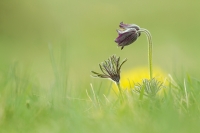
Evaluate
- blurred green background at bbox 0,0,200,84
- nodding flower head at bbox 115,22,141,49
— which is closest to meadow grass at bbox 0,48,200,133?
nodding flower head at bbox 115,22,141,49

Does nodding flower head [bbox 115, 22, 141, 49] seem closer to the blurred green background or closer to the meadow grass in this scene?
the meadow grass

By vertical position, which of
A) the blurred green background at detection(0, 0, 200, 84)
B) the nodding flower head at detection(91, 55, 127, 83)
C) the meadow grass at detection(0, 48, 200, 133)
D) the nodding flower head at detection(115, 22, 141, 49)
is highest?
the blurred green background at detection(0, 0, 200, 84)

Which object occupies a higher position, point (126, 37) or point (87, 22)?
point (87, 22)

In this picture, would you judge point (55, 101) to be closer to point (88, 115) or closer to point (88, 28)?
point (88, 115)

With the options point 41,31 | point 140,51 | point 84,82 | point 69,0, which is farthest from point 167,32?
point 84,82

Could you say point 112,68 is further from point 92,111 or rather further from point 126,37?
point 92,111

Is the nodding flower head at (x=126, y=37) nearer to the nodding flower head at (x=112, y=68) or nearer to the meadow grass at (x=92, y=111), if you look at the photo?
the nodding flower head at (x=112, y=68)

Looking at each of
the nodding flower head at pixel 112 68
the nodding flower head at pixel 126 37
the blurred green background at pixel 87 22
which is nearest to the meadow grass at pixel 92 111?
the nodding flower head at pixel 112 68

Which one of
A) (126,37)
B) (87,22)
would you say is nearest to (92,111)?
(126,37)

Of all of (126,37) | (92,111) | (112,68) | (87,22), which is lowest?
(92,111)
